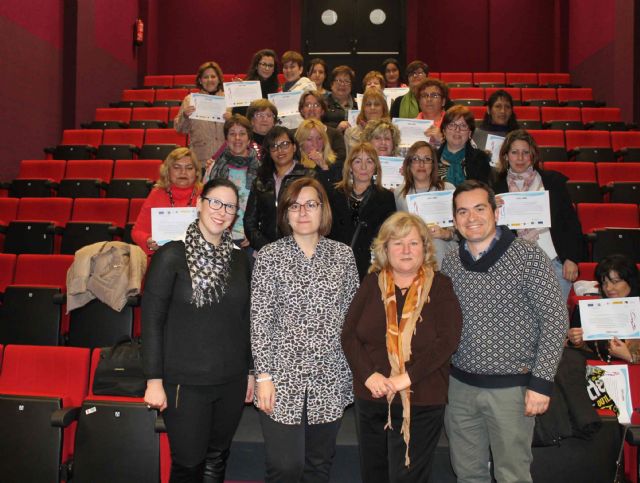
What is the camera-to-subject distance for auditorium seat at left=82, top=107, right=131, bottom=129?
842 cm

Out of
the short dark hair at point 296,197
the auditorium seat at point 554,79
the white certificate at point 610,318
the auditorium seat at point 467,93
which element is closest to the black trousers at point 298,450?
the short dark hair at point 296,197

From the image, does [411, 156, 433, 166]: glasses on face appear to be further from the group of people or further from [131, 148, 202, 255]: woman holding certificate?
[131, 148, 202, 255]: woman holding certificate

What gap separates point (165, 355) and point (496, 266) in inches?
53.5

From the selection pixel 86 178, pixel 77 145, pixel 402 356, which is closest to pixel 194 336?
pixel 402 356

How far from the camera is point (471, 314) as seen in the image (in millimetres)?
2396

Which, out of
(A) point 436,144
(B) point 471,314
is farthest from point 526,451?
(A) point 436,144

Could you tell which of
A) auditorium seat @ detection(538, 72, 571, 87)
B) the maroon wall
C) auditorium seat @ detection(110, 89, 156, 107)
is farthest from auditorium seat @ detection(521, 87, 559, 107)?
the maroon wall

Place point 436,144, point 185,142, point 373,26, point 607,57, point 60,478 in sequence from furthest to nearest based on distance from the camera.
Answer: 1. point 373,26
2. point 607,57
3. point 185,142
4. point 436,144
5. point 60,478

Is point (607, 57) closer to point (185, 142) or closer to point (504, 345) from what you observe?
point (185, 142)

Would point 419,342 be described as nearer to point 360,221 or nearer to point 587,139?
point 360,221

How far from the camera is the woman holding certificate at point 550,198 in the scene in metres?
3.55

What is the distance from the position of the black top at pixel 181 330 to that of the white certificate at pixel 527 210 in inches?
71.5

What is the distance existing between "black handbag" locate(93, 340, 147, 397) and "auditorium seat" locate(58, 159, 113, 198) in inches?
128

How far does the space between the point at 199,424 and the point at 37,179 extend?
4.89 m
